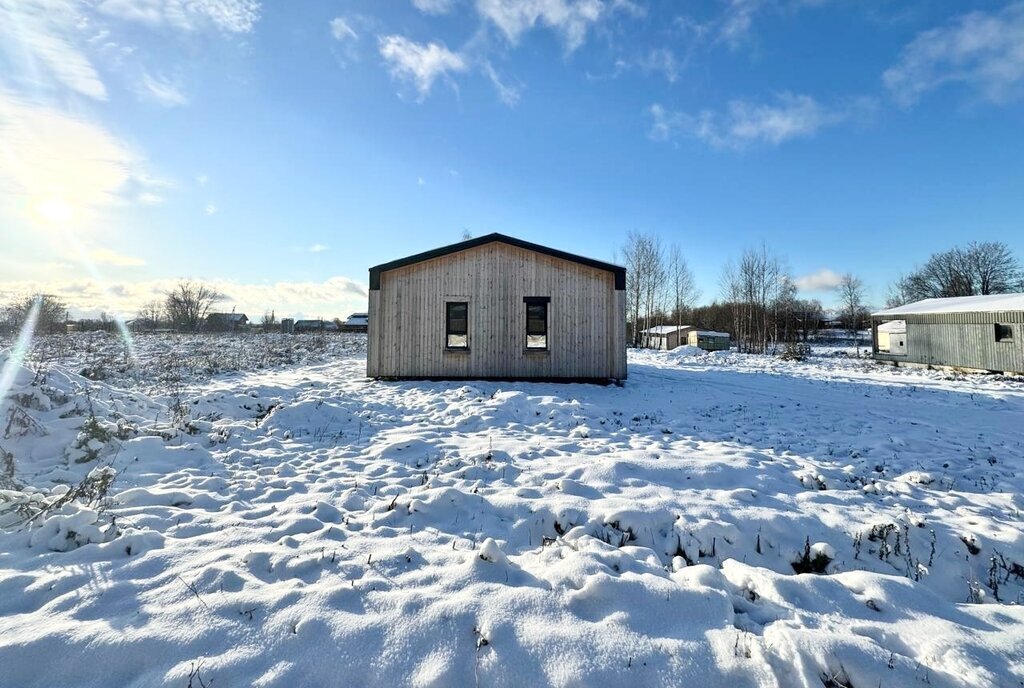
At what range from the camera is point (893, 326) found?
25047 millimetres

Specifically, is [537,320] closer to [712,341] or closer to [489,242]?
[489,242]

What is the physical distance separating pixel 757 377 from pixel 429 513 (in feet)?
50.2

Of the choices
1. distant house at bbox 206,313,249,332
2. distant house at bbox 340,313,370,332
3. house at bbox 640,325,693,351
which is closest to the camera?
distant house at bbox 206,313,249,332

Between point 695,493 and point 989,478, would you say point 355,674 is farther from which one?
point 989,478

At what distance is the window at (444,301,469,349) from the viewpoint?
13219 millimetres

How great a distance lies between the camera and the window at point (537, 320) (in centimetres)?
1317

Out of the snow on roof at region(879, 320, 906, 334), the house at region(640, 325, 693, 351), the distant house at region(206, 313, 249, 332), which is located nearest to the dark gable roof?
the snow on roof at region(879, 320, 906, 334)

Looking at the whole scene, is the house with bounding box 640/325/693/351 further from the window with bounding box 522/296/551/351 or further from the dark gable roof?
the window with bounding box 522/296/551/351

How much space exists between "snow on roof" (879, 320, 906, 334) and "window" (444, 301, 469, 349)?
86.4 feet

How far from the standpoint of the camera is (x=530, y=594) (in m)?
2.89

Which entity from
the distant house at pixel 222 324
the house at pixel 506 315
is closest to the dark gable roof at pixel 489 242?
the house at pixel 506 315

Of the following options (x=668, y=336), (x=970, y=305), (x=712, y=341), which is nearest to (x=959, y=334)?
(x=970, y=305)

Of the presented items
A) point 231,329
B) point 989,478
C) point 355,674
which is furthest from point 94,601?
point 231,329

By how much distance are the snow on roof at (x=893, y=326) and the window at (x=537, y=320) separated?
24054mm
